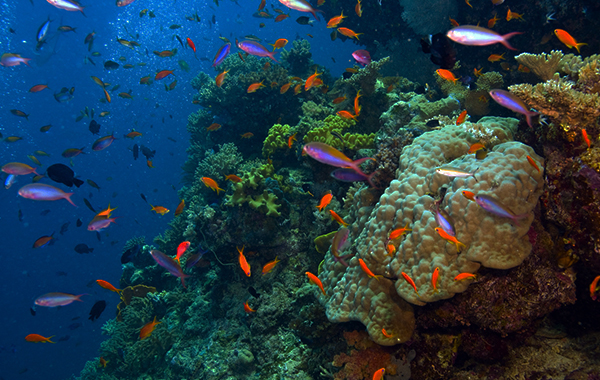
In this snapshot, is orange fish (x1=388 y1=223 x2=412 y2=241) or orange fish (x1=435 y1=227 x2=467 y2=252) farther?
orange fish (x1=388 y1=223 x2=412 y2=241)

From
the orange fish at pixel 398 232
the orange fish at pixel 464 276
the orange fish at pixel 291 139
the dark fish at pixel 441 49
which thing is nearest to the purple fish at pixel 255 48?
the orange fish at pixel 291 139

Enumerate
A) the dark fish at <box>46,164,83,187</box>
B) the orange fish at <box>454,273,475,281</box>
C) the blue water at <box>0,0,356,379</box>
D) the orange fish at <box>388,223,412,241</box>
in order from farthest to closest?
the blue water at <box>0,0,356,379</box>
the dark fish at <box>46,164,83,187</box>
the orange fish at <box>388,223,412,241</box>
the orange fish at <box>454,273,475,281</box>

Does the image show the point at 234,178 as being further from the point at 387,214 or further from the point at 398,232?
the point at 398,232

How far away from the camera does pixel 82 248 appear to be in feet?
28.5

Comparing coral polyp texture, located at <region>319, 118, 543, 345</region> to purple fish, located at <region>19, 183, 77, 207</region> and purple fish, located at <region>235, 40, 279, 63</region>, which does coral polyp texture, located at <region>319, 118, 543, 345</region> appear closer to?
purple fish, located at <region>235, 40, 279, 63</region>

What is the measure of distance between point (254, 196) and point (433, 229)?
12.1 feet

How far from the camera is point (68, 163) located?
53875 millimetres

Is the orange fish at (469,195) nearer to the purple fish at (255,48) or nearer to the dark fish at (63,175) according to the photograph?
the purple fish at (255,48)

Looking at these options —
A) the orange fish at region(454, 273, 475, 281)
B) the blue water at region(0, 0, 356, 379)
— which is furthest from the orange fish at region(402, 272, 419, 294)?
the blue water at region(0, 0, 356, 379)

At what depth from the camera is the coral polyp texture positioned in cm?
269

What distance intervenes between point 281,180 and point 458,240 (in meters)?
4.15

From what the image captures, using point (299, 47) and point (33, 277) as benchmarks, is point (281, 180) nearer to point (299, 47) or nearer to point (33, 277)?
point (299, 47)

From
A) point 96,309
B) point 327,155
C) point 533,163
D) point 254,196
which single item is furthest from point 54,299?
point 533,163

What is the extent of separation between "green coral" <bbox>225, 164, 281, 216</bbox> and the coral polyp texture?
6.90 feet
